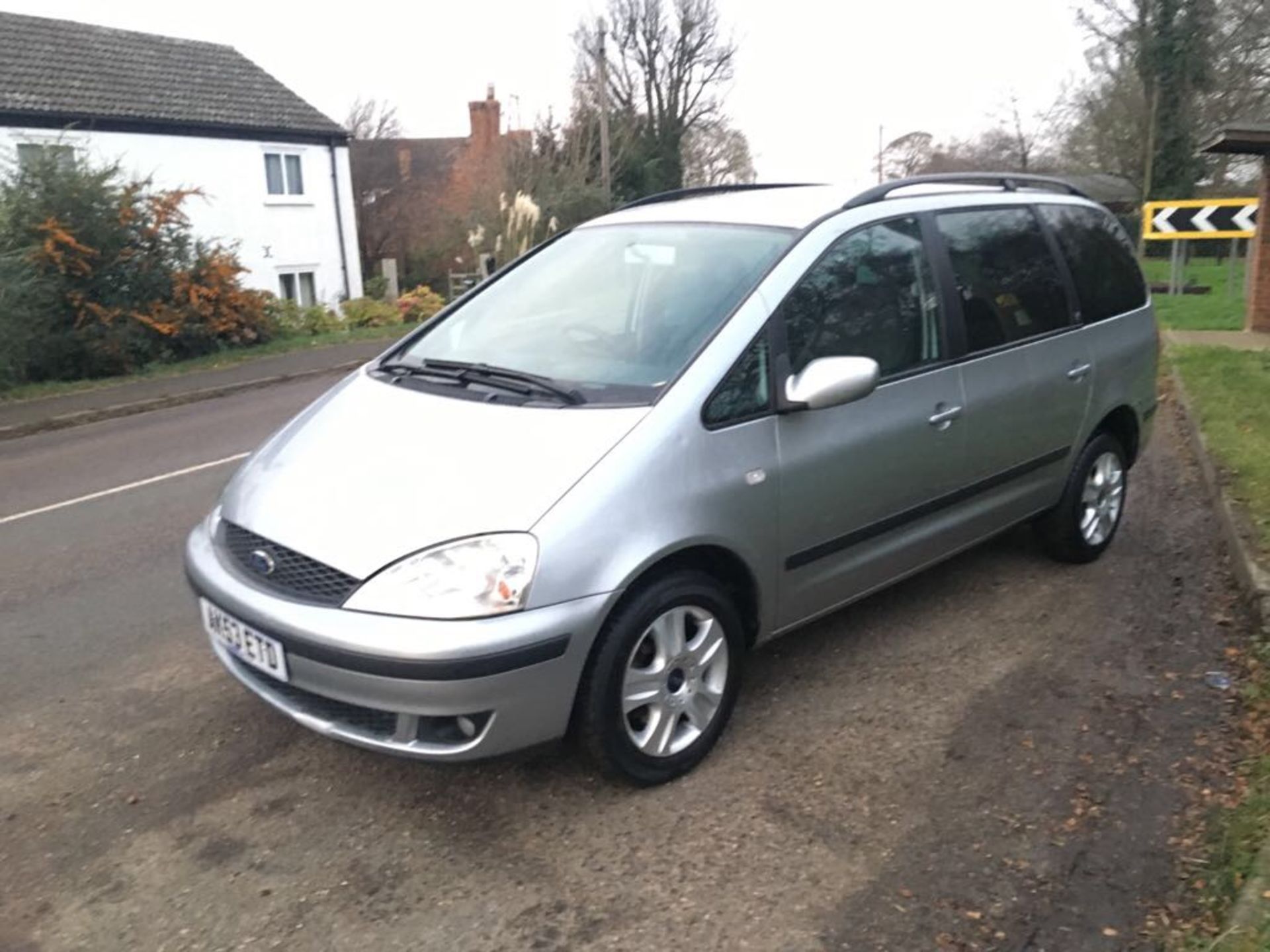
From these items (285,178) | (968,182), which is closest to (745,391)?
(968,182)

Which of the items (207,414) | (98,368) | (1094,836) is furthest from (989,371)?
(98,368)

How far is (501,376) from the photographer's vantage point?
12.8 ft

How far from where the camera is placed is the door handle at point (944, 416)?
4293mm

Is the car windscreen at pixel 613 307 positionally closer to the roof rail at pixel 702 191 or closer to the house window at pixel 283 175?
the roof rail at pixel 702 191

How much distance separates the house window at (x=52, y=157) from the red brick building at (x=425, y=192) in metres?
19.6

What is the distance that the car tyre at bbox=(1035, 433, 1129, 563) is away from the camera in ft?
17.4

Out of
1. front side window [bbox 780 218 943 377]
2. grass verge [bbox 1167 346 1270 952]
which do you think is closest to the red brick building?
grass verge [bbox 1167 346 1270 952]

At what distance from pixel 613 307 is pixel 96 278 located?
13.1 m

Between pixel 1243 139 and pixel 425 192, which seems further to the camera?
pixel 425 192

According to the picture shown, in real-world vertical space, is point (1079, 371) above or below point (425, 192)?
below

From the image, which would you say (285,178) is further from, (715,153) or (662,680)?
(715,153)

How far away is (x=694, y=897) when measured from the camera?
296cm

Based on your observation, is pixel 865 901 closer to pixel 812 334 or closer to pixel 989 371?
pixel 812 334

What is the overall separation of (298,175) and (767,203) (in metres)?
25.9
